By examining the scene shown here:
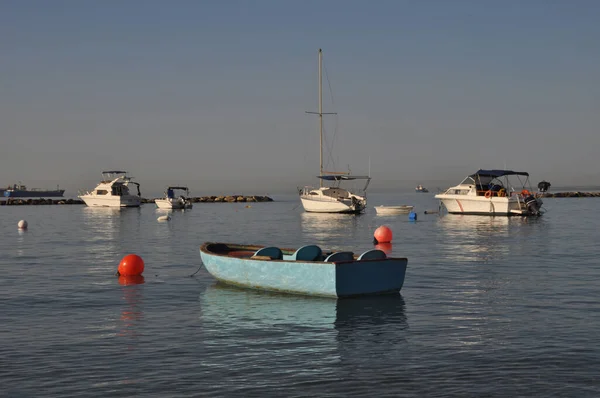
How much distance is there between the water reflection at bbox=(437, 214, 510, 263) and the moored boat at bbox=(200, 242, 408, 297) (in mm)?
12463

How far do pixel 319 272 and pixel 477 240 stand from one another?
25.7m

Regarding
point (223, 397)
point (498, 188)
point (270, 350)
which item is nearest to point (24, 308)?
point (270, 350)

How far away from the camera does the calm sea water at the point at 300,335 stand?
449 inches

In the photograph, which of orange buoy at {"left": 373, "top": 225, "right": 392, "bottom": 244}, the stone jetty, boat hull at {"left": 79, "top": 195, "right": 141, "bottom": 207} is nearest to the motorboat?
orange buoy at {"left": 373, "top": 225, "right": 392, "bottom": 244}

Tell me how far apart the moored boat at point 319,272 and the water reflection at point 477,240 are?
12463 mm

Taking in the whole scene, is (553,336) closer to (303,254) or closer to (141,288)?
(303,254)

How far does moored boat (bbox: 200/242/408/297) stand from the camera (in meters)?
19.2

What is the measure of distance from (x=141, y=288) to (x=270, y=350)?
10.7m

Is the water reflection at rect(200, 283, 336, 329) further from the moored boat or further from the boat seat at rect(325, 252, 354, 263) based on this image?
the boat seat at rect(325, 252, 354, 263)

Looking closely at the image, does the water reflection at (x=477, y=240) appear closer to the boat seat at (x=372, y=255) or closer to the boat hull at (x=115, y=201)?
the boat seat at (x=372, y=255)

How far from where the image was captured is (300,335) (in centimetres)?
1528

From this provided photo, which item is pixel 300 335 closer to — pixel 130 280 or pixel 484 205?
pixel 130 280

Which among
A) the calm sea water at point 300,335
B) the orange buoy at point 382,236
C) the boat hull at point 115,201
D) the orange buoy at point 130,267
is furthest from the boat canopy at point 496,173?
the boat hull at point 115,201

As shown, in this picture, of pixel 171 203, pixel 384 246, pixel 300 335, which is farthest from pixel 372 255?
pixel 171 203
